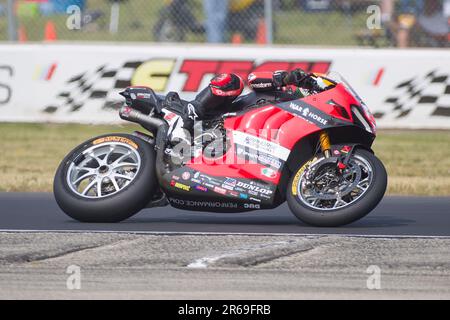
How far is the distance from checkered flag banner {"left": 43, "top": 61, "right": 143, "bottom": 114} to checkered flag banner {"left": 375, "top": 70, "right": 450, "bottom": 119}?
3.33 m

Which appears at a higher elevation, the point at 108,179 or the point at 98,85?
the point at 108,179

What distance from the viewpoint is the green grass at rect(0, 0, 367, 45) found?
50.8 ft

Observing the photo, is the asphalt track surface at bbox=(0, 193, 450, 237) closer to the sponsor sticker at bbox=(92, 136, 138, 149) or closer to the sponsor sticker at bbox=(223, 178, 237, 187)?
the sponsor sticker at bbox=(223, 178, 237, 187)

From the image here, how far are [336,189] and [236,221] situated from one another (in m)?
1.07

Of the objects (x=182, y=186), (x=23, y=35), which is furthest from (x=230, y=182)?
(x=23, y=35)

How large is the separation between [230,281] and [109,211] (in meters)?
2.26

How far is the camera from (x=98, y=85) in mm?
15023

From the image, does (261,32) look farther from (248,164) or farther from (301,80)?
(248,164)

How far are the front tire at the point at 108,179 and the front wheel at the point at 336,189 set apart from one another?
1.08 m

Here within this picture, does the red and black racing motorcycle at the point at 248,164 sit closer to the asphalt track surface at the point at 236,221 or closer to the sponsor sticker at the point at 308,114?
the sponsor sticker at the point at 308,114

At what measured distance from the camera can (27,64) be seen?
15.2 meters

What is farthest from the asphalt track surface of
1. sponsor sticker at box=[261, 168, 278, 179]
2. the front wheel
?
sponsor sticker at box=[261, 168, 278, 179]

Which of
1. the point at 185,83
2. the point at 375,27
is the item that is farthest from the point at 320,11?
the point at 185,83
